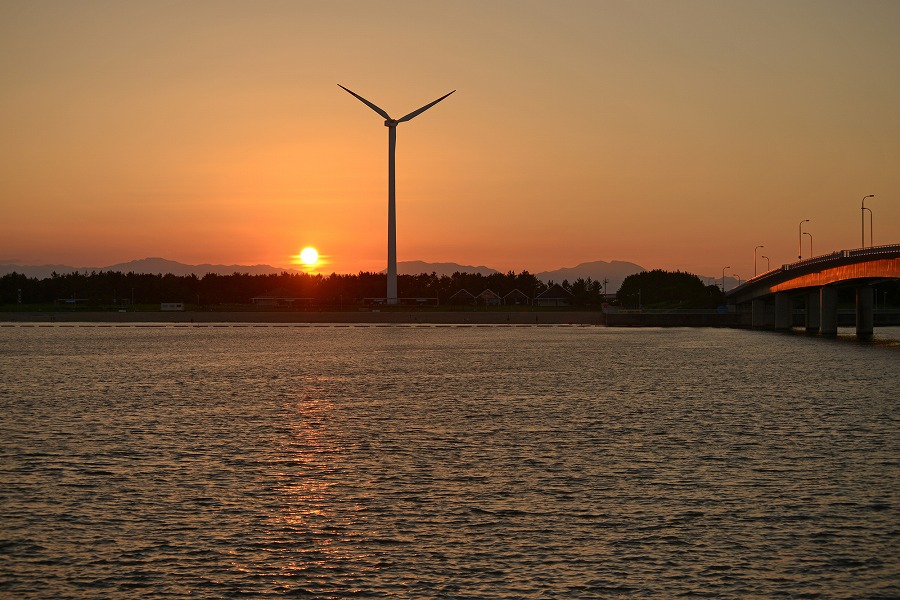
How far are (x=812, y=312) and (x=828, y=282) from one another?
42.9 m

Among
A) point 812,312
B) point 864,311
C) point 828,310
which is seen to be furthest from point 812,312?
point 864,311

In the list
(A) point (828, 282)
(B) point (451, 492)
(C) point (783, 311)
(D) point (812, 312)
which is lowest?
(B) point (451, 492)

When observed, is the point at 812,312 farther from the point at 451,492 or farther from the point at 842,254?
the point at 451,492

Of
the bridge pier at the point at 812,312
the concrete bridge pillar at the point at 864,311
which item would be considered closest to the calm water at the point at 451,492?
the concrete bridge pillar at the point at 864,311

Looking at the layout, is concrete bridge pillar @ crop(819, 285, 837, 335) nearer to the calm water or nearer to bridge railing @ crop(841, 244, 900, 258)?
bridge railing @ crop(841, 244, 900, 258)

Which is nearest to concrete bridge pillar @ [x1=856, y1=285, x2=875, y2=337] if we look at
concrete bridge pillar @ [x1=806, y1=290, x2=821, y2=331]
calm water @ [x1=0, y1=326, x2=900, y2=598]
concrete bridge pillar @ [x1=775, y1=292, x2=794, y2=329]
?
concrete bridge pillar @ [x1=806, y1=290, x2=821, y2=331]

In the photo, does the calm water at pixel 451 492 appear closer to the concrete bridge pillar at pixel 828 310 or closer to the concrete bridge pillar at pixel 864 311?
the concrete bridge pillar at pixel 864 311

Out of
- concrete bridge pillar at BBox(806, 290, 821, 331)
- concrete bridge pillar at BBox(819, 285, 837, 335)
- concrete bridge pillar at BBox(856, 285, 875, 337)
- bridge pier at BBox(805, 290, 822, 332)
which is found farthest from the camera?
concrete bridge pillar at BBox(806, 290, 821, 331)

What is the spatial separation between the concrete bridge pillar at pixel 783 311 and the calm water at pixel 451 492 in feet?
425

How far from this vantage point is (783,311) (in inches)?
7520

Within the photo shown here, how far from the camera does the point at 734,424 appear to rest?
46500mm

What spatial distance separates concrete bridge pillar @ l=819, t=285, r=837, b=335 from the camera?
164m

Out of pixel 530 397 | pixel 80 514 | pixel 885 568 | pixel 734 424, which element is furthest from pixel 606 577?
pixel 530 397

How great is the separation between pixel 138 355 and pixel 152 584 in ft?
319
